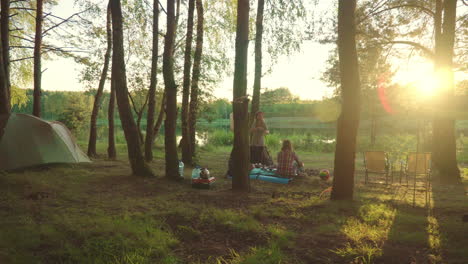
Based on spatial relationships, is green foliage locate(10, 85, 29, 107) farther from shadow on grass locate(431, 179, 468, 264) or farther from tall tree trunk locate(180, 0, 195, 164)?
shadow on grass locate(431, 179, 468, 264)

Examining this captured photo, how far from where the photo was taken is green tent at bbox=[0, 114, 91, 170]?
7961mm

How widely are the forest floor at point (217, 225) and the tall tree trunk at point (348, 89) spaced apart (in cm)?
83

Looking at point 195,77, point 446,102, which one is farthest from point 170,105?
point 446,102

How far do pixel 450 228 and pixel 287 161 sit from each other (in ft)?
14.3

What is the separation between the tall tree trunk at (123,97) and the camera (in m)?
7.61

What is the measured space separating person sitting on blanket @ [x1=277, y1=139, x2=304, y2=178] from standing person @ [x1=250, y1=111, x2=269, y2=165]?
1.39m

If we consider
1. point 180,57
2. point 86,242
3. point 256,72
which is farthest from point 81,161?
point 86,242

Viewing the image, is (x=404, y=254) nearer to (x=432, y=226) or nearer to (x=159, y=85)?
(x=432, y=226)

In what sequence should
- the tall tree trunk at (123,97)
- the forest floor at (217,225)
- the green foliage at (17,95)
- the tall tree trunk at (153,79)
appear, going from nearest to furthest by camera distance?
the forest floor at (217,225)
the tall tree trunk at (123,97)
the tall tree trunk at (153,79)
the green foliage at (17,95)

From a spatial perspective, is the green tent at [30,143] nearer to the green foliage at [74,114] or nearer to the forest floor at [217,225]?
the forest floor at [217,225]

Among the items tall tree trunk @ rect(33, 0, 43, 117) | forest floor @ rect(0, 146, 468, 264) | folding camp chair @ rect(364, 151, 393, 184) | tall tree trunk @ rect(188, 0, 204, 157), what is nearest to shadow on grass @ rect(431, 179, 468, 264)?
forest floor @ rect(0, 146, 468, 264)

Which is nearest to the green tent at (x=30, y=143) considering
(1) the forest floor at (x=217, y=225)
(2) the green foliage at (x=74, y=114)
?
(1) the forest floor at (x=217, y=225)

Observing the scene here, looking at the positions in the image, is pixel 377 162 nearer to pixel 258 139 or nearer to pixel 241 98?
pixel 258 139

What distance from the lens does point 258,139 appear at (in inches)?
384
